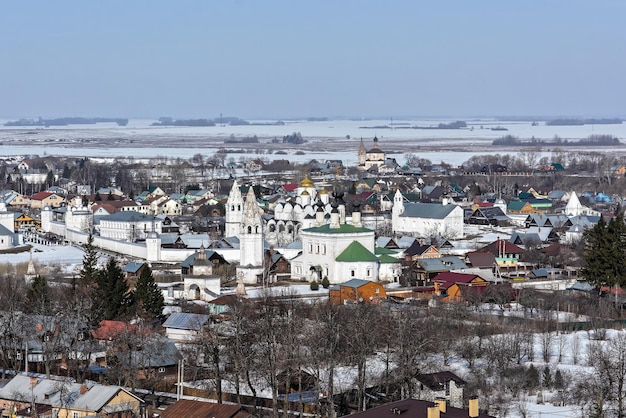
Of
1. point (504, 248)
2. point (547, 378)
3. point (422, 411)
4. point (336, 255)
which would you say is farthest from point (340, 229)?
point (422, 411)

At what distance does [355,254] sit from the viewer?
39188 mm

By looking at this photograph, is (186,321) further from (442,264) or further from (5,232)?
(5,232)

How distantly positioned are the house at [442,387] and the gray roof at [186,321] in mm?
6399

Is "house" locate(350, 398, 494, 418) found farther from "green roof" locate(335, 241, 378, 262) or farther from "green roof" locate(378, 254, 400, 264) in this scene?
"green roof" locate(378, 254, 400, 264)

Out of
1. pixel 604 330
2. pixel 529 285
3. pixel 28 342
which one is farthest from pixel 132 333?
pixel 529 285

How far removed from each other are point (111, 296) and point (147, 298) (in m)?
0.94

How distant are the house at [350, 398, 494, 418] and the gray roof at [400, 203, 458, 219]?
3455cm

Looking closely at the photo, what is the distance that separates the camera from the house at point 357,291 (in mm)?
→ 34781

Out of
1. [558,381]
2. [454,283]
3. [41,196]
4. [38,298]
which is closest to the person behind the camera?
[558,381]

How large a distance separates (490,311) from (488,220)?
2654 centimetres

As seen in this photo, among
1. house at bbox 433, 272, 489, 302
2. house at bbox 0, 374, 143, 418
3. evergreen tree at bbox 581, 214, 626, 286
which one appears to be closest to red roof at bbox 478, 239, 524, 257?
house at bbox 433, 272, 489, 302

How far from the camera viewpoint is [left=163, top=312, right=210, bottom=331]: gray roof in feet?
94.1

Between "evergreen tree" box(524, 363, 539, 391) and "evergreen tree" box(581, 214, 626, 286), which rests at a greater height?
"evergreen tree" box(581, 214, 626, 286)

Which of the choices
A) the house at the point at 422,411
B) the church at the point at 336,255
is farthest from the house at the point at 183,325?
the church at the point at 336,255
